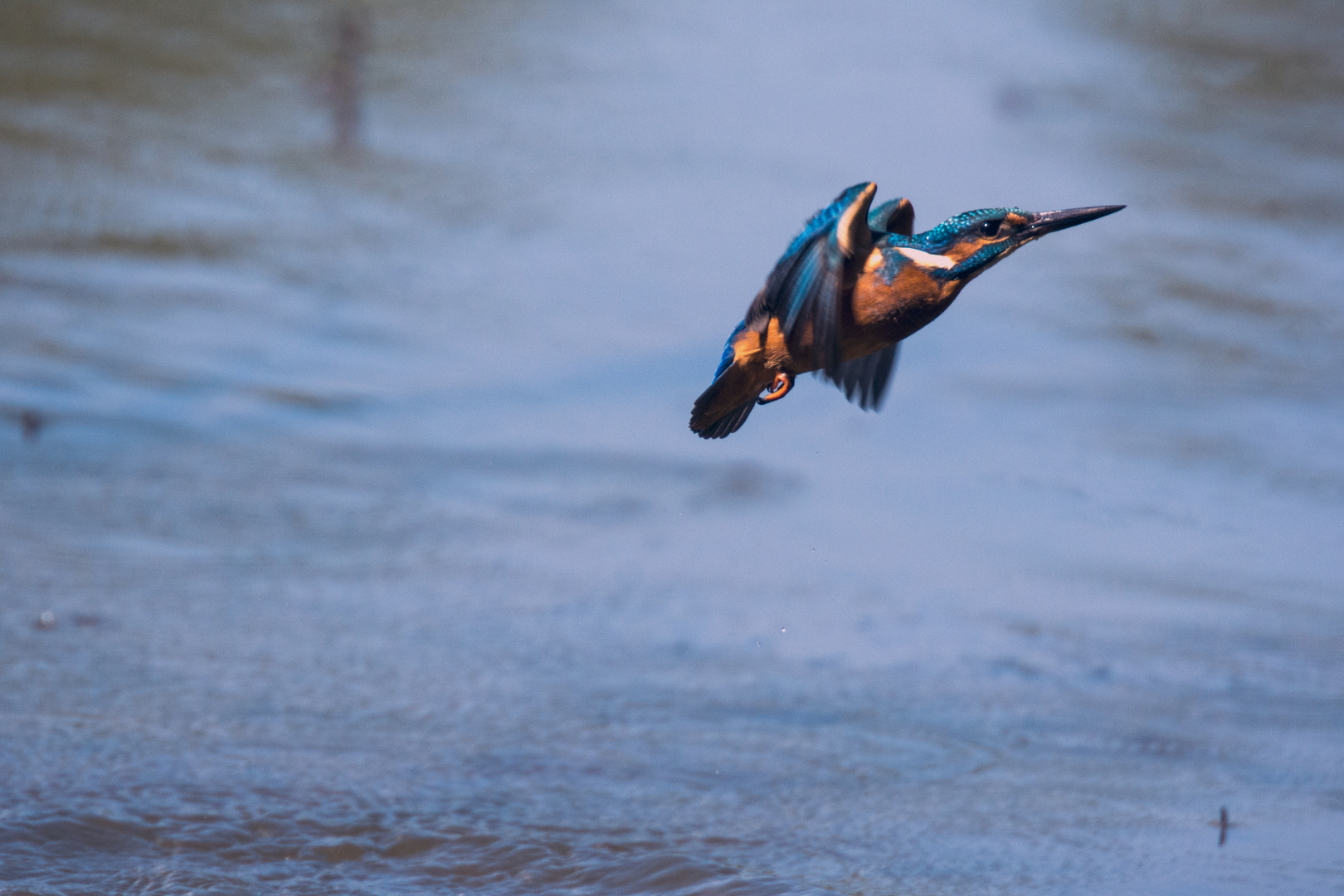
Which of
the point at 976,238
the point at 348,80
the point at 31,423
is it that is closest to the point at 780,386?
the point at 976,238

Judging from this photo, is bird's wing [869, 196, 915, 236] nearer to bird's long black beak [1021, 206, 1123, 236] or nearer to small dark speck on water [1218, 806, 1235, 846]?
bird's long black beak [1021, 206, 1123, 236]

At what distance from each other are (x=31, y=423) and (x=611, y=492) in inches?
59.7

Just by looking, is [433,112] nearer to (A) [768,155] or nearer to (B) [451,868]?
(A) [768,155]

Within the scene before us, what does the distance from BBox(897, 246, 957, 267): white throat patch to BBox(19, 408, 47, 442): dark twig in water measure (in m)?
2.91

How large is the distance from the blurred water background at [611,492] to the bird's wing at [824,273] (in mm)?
915

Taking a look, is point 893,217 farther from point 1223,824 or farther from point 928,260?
point 1223,824

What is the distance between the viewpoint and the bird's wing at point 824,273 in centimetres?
186

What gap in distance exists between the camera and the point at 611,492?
13.1ft

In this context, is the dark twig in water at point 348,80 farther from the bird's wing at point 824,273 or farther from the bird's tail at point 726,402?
the bird's wing at point 824,273

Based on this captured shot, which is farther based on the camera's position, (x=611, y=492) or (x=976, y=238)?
(x=611, y=492)

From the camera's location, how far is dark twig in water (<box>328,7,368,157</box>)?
20.5 ft

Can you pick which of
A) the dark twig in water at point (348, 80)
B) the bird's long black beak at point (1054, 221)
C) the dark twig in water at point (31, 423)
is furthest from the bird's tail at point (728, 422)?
the dark twig in water at point (348, 80)

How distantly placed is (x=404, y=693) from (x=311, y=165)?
138 inches

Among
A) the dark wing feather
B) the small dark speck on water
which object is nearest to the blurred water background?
the small dark speck on water
